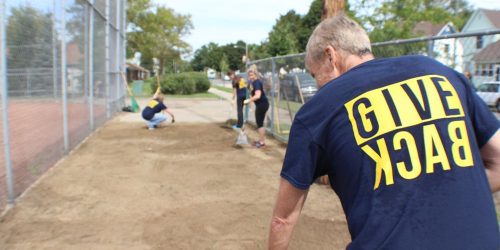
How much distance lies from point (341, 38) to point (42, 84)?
5897 mm

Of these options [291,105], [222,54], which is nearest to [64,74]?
[291,105]

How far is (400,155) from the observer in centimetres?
138

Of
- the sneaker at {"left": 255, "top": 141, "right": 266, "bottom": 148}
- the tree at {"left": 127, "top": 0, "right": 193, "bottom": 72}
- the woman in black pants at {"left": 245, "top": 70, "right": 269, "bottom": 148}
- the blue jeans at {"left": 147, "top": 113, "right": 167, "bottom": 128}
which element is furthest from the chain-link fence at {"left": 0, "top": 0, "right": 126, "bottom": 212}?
the tree at {"left": 127, "top": 0, "right": 193, "bottom": 72}

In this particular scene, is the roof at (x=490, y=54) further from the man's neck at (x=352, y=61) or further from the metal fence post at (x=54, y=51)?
the metal fence post at (x=54, y=51)

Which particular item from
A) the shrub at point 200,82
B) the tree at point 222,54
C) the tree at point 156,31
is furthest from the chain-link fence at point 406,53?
the tree at point 222,54

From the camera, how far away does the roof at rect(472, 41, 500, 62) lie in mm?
4226

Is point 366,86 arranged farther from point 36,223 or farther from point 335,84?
point 36,223

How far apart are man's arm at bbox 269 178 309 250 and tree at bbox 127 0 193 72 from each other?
46.9m

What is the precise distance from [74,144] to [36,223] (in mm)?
4412

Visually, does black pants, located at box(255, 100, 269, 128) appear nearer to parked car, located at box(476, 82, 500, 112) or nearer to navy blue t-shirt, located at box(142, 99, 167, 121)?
navy blue t-shirt, located at box(142, 99, 167, 121)

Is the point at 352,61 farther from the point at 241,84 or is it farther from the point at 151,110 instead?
the point at 151,110

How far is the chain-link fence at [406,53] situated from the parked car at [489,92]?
0.09m

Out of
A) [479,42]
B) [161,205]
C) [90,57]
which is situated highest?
[90,57]

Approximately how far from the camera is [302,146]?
1.50m
